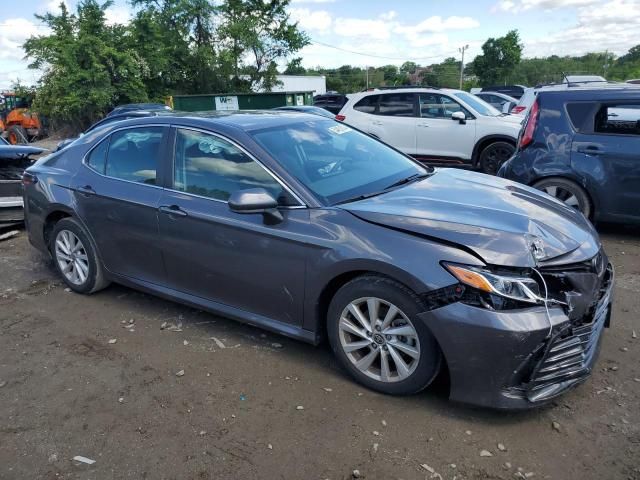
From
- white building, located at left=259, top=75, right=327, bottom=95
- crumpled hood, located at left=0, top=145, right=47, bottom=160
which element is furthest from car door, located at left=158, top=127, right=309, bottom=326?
white building, located at left=259, top=75, right=327, bottom=95

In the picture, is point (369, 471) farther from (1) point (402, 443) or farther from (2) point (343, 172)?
(2) point (343, 172)

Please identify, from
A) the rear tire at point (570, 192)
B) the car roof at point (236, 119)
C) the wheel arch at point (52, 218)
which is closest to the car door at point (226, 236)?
the car roof at point (236, 119)

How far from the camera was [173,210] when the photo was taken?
12.5ft

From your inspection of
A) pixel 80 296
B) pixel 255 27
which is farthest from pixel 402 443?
pixel 255 27

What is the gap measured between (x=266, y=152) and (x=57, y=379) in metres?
2.02

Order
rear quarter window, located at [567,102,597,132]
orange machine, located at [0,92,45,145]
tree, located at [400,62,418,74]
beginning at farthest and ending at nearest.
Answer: tree, located at [400,62,418,74] < orange machine, located at [0,92,45,145] < rear quarter window, located at [567,102,597,132]

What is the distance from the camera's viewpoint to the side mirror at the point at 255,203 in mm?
3158

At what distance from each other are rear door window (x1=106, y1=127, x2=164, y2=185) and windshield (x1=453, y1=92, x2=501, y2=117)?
7.17 meters

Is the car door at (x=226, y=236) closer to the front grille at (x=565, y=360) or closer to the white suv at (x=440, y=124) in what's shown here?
the front grille at (x=565, y=360)

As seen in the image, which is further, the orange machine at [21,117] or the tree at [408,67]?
the tree at [408,67]

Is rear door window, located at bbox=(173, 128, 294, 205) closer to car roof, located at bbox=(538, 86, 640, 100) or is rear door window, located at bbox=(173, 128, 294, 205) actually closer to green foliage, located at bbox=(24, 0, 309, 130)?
car roof, located at bbox=(538, 86, 640, 100)

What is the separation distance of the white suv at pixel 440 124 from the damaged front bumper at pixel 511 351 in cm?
724

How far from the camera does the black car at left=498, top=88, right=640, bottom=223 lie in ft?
18.6

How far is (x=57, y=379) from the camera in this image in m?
3.49
